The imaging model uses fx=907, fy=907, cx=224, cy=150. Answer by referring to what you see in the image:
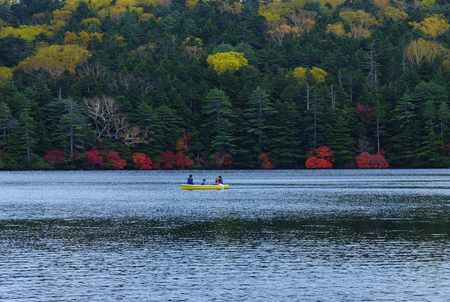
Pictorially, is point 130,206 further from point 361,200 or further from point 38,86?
point 38,86

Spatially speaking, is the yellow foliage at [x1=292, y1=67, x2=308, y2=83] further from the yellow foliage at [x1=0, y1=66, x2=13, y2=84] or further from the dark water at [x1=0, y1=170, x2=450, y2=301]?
the dark water at [x1=0, y1=170, x2=450, y2=301]

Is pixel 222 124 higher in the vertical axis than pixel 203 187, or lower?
higher

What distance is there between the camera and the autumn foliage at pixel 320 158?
155500mm

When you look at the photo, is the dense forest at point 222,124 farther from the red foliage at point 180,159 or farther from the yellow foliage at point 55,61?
the yellow foliage at point 55,61

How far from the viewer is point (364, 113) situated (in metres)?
160

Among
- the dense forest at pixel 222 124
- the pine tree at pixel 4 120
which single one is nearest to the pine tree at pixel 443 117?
the dense forest at pixel 222 124

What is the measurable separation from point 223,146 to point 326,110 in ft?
62.4

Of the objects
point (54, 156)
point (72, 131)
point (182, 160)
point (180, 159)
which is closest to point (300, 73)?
point (182, 160)

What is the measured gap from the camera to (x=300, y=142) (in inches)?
6171

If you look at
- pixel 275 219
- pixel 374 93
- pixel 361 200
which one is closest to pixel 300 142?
pixel 374 93

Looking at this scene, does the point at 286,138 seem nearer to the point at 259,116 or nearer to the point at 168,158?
the point at 259,116

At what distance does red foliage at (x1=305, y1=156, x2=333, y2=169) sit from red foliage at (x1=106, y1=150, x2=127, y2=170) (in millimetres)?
31647

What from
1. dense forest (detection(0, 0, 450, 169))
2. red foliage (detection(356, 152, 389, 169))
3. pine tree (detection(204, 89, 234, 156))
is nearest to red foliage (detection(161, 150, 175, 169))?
dense forest (detection(0, 0, 450, 169))

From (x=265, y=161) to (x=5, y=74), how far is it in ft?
200
